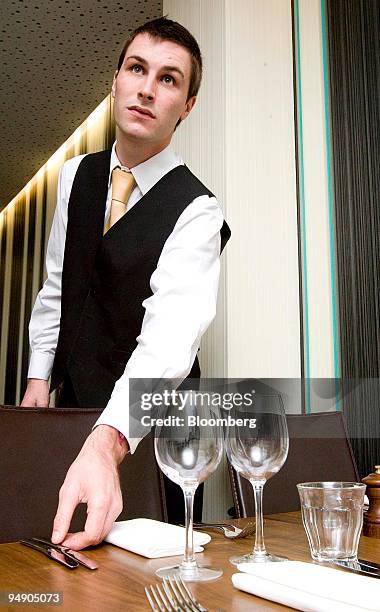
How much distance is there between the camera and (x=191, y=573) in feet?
2.06

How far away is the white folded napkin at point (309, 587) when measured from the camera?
0.51 metres

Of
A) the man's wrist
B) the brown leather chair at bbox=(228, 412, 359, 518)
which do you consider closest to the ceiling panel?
the brown leather chair at bbox=(228, 412, 359, 518)

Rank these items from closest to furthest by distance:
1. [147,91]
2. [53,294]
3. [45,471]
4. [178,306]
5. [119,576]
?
[119,576] → [45,471] → [178,306] → [147,91] → [53,294]

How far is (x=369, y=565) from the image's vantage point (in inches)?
26.6

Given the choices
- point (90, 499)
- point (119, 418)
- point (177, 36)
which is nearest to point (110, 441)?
A: point (119, 418)

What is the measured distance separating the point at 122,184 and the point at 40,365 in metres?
0.54

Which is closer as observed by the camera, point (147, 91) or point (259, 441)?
point (259, 441)

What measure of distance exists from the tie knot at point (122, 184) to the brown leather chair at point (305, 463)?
71cm

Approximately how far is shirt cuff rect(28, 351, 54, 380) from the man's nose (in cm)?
74

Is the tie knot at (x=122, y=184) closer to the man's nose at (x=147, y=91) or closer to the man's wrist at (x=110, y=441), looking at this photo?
the man's nose at (x=147, y=91)

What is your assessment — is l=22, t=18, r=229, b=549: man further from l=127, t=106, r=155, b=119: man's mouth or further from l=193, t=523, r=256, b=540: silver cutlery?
l=193, t=523, r=256, b=540: silver cutlery

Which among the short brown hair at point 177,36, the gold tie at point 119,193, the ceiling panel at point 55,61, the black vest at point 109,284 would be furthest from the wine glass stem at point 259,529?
the ceiling panel at point 55,61

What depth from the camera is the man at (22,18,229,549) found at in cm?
132

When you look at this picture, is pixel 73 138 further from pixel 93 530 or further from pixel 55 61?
pixel 93 530
